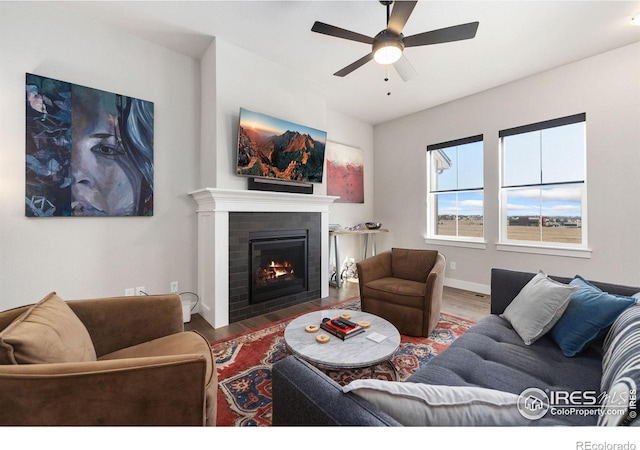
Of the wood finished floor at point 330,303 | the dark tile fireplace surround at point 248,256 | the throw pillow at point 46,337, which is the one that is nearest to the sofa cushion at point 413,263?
the wood finished floor at point 330,303

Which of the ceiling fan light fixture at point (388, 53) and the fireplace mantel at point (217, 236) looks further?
the fireplace mantel at point (217, 236)

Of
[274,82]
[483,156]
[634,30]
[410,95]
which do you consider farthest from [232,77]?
[634,30]

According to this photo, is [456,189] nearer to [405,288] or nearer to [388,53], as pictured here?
[405,288]

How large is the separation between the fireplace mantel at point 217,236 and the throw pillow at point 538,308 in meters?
2.36

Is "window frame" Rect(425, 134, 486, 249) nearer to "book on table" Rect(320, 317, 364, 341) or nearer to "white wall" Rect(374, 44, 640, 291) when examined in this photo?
"white wall" Rect(374, 44, 640, 291)

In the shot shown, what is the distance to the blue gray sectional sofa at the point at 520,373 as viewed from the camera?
658 mm

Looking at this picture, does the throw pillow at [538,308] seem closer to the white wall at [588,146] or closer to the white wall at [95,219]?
the white wall at [588,146]

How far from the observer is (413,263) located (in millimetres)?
2895

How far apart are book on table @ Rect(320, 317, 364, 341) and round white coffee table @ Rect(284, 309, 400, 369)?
0.02 meters

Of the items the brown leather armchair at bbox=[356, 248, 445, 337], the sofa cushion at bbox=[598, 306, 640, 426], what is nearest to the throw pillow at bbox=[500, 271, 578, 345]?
the sofa cushion at bbox=[598, 306, 640, 426]

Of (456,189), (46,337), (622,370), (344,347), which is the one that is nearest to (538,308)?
(622,370)

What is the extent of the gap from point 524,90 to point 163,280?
4.91 m

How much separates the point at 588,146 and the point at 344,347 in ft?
11.8

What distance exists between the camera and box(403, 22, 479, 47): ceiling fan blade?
1768 millimetres
